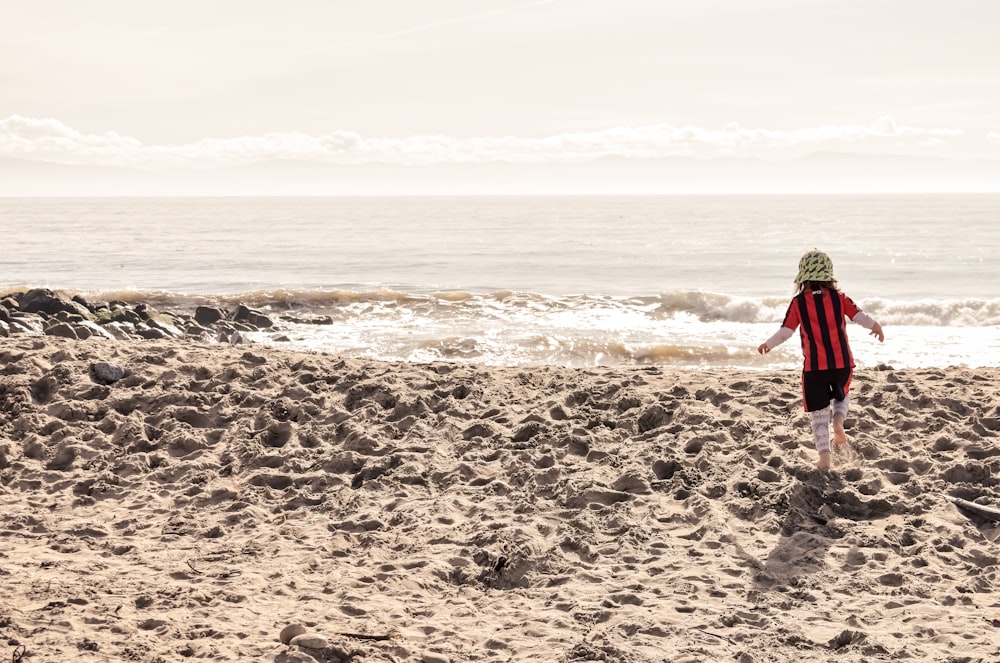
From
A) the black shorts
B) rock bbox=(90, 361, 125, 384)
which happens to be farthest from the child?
rock bbox=(90, 361, 125, 384)

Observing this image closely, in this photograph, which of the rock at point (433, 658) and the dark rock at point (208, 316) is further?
the dark rock at point (208, 316)

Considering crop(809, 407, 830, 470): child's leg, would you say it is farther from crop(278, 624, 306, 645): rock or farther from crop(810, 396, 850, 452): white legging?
crop(278, 624, 306, 645): rock

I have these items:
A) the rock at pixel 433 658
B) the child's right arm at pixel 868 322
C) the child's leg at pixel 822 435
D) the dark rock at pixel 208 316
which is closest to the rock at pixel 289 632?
the rock at pixel 433 658

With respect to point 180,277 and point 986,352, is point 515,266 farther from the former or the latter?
point 986,352

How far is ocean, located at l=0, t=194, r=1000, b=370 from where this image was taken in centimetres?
1441

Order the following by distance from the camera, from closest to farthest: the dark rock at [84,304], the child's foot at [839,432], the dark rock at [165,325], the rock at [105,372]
→ the child's foot at [839,432]
the rock at [105,372]
the dark rock at [165,325]
the dark rock at [84,304]

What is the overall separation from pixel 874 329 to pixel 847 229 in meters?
55.7

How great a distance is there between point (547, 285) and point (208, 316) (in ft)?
37.0

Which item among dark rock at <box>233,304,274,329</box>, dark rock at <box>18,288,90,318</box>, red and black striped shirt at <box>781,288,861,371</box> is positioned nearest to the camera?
red and black striped shirt at <box>781,288,861,371</box>

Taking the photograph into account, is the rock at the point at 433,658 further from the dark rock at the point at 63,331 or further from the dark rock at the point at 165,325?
the dark rock at the point at 165,325

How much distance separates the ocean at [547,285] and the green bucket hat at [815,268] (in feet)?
20.0

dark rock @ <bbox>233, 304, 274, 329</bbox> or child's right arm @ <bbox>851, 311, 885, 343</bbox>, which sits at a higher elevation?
child's right arm @ <bbox>851, 311, 885, 343</bbox>

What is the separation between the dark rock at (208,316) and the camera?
1697 centimetres

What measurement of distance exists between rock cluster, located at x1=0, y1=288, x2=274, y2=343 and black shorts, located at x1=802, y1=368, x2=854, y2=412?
10.7 m
